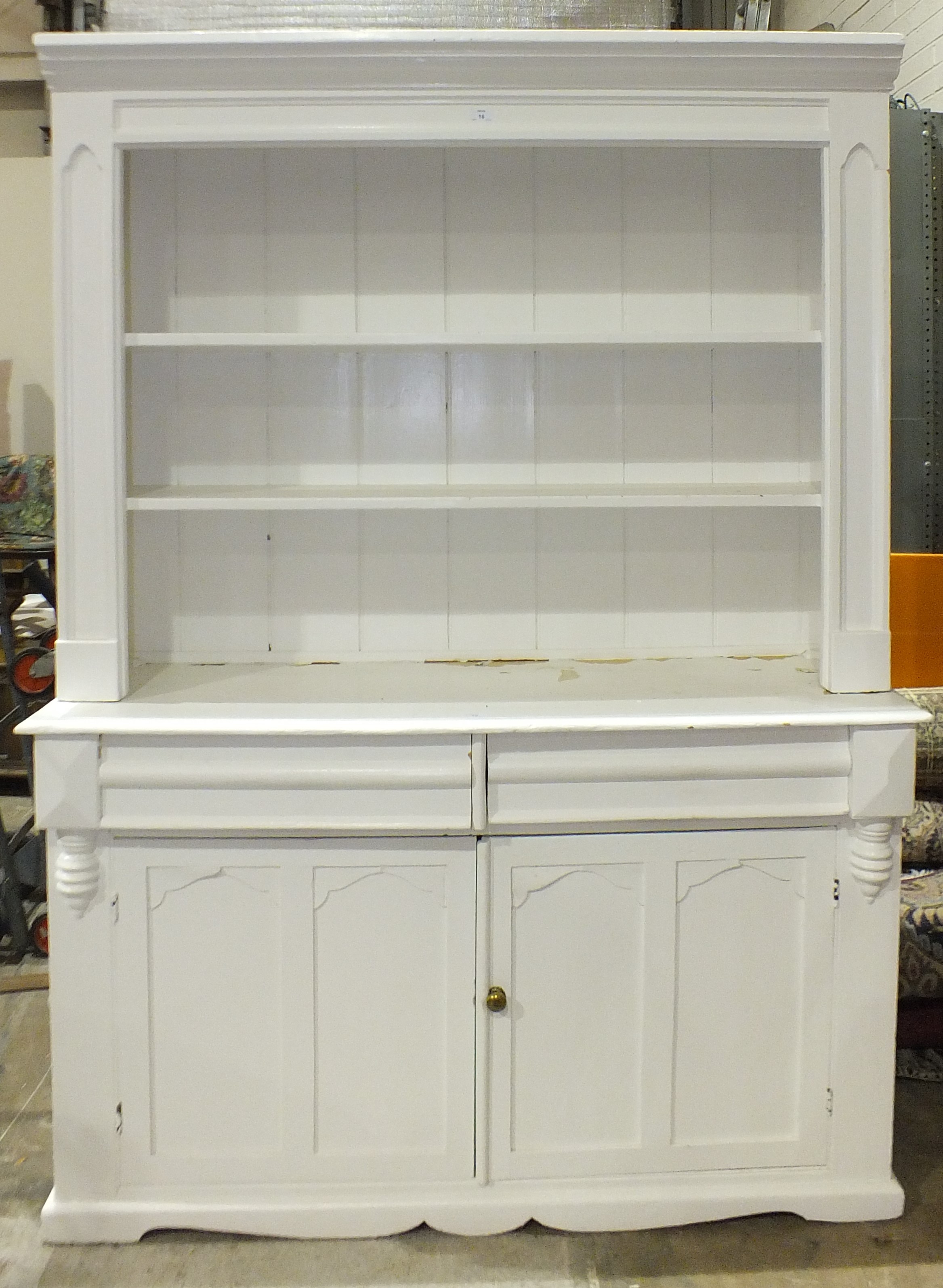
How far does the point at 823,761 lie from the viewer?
196cm

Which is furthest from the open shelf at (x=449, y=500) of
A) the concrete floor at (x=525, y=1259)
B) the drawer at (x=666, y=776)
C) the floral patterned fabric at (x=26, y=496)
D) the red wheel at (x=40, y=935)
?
the floral patterned fabric at (x=26, y=496)

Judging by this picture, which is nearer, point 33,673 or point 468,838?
point 468,838

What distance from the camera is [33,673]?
299 cm

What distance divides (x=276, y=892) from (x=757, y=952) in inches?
34.9

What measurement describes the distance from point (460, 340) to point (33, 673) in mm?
1661

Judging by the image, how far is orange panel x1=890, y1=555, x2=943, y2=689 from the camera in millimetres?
2811

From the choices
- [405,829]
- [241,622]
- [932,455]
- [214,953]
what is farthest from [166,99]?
[932,455]

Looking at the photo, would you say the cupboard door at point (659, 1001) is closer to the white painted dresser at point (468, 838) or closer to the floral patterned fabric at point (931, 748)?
the white painted dresser at point (468, 838)

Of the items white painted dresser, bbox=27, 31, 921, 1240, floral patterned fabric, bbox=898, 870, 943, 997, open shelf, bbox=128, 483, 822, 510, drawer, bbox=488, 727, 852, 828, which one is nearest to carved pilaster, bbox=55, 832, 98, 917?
white painted dresser, bbox=27, 31, 921, 1240

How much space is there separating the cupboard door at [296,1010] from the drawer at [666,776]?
0.16 m

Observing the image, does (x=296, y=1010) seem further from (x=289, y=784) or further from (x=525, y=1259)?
(x=525, y=1259)

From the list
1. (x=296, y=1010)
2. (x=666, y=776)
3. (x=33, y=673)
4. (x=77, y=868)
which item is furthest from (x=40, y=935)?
(x=666, y=776)

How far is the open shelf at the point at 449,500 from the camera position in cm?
203

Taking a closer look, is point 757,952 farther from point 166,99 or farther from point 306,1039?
point 166,99
